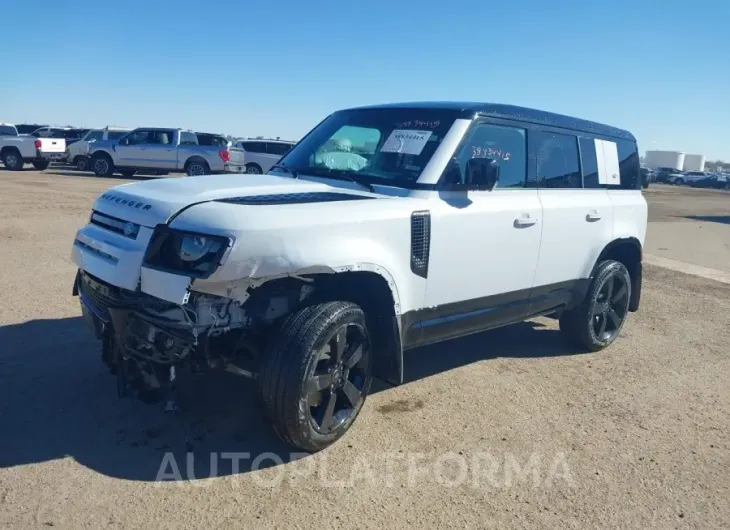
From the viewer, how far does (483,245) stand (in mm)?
4324

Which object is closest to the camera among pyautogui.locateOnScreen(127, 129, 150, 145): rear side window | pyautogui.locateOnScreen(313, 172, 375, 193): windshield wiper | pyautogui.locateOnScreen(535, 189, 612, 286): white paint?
pyautogui.locateOnScreen(313, 172, 375, 193): windshield wiper

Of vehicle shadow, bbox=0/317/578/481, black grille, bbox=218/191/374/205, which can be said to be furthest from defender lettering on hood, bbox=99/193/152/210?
vehicle shadow, bbox=0/317/578/481

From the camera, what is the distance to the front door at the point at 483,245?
4.07 metres

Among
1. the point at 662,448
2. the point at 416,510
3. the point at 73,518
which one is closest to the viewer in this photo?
the point at 73,518

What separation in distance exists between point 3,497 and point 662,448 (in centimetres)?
366

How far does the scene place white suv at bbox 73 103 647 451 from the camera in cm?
321

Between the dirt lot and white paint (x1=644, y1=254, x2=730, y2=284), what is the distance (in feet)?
16.6

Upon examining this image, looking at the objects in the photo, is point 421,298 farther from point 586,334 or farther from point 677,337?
point 677,337

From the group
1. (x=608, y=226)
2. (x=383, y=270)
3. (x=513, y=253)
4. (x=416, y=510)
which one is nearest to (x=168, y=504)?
(x=416, y=510)

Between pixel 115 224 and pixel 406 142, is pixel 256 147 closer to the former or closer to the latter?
pixel 406 142

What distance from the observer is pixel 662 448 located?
3941 millimetres

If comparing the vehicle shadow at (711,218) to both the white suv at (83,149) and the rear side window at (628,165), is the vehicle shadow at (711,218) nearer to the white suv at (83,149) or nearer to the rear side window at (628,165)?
the rear side window at (628,165)

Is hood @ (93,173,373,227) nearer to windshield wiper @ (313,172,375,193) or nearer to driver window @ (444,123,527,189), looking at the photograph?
windshield wiper @ (313,172,375,193)

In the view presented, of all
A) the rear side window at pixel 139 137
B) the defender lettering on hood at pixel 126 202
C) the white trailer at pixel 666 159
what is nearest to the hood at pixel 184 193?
the defender lettering on hood at pixel 126 202
